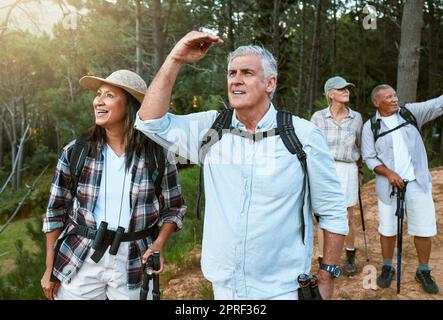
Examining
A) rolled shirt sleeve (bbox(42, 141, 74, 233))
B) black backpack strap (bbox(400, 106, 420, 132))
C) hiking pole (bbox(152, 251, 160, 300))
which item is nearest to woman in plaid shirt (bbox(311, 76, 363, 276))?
black backpack strap (bbox(400, 106, 420, 132))

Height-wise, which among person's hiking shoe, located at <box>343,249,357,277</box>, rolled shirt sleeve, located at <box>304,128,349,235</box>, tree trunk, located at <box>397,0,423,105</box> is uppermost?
tree trunk, located at <box>397,0,423,105</box>

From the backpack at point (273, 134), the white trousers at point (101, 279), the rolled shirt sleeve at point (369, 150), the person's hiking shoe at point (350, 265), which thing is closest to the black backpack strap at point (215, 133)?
the backpack at point (273, 134)

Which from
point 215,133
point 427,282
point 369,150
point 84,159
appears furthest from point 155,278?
point 427,282

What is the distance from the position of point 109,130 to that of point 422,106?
9.30ft

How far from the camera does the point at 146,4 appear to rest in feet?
49.5

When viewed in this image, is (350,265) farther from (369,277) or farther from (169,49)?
(169,49)

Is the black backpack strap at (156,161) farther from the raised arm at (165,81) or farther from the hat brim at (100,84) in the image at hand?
the raised arm at (165,81)

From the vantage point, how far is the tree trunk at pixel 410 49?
6875 mm

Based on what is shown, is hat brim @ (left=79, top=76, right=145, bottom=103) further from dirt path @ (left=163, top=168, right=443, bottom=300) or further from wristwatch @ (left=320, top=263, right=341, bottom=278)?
dirt path @ (left=163, top=168, right=443, bottom=300)

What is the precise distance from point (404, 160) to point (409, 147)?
0.12 meters

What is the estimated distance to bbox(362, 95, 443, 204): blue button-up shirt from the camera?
3.86 metres

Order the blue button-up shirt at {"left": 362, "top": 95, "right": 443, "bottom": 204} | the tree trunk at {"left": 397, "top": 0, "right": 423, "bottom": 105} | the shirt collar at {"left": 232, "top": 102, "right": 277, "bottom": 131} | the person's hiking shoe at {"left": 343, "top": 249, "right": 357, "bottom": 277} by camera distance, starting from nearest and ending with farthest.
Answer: the shirt collar at {"left": 232, "top": 102, "right": 277, "bottom": 131} → the blue button-up shirt at {"left": 362, "top": 95, "right": 443, "bottom": 204} → the person's hiking shoe at {"left": 343, "top": 249, "right": 357, "bottom": 277} → the tree trunk at {"left": 397, "top": 0, "right": 423, "bottom": 105}

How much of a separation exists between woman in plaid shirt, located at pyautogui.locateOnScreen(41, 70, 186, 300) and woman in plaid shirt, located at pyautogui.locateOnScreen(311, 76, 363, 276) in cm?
239

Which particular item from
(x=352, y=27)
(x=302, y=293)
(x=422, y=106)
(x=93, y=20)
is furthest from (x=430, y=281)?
(x=352, y=27)
